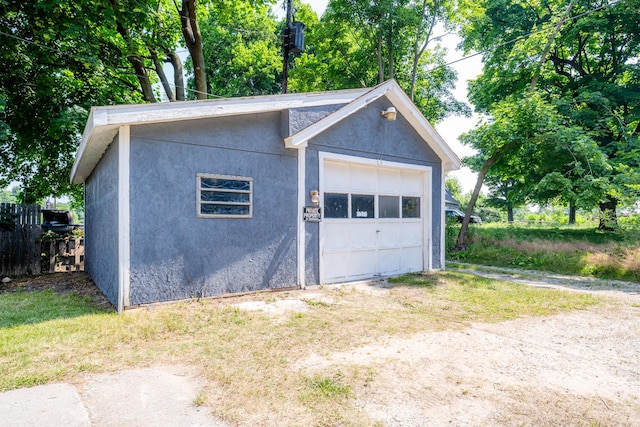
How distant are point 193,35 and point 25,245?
7465 millimetres

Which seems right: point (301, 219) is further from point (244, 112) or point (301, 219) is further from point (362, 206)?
point (244, 112)

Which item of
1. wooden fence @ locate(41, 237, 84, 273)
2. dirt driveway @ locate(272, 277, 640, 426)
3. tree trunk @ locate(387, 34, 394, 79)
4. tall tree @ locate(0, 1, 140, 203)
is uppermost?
tree trunk @ locate(387, 34, 394, 79)

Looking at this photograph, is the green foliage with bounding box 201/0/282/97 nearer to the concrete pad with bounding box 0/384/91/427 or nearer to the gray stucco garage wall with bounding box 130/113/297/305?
the gray stucco garage wall with bounding box 130/113/297/305

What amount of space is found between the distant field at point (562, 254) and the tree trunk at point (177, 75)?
34.7ft

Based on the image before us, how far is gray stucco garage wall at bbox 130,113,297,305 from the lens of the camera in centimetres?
486

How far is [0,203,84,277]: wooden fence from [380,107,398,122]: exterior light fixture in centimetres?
854

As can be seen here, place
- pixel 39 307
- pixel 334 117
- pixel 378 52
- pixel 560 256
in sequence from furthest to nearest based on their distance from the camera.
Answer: pixel 378 52 → pixel 560 256 → pixel 334 117 → pixel 39 307

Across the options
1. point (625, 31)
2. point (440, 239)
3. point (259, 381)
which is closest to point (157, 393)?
point (259, 381)

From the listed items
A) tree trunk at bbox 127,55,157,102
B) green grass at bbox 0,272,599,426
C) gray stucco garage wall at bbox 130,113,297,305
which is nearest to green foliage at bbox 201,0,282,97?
tree trunk at bbox 127,55,157,102

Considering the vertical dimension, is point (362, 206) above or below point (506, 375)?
above

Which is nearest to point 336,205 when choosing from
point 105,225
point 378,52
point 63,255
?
point 105,225

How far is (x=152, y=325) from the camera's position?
162 inches

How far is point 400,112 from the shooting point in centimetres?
781

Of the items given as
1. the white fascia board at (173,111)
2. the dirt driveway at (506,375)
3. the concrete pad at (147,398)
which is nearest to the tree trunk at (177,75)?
the white fascia board at (173,111)
